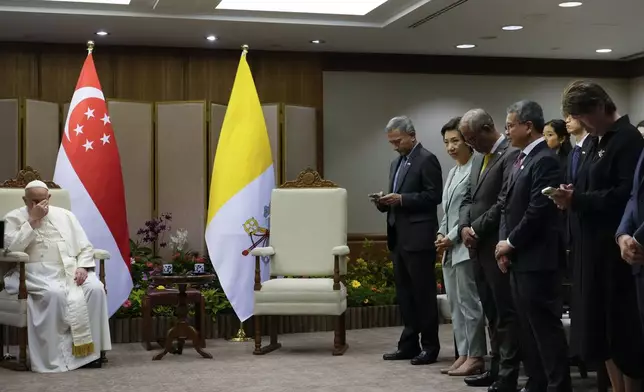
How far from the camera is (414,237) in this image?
21.2 feet

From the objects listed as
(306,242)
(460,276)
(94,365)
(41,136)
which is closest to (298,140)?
(41,136)

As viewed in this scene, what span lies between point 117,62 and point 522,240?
264 inches

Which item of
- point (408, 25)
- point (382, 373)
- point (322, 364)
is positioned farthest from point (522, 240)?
point (408, 25)

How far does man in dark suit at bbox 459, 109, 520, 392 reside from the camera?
4.98 meters

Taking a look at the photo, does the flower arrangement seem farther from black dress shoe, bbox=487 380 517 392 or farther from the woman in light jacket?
black dress shoe, bbox=487 380 517 392

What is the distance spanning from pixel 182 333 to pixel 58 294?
985 mm

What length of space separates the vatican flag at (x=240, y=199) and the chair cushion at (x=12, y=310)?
1.87 metres

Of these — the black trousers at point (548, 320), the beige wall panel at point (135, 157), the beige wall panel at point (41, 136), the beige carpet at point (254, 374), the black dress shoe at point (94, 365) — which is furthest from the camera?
the beige wall panel at point (135, 157)

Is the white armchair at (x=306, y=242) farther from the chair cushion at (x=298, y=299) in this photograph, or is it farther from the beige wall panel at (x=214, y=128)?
the beige wall panel at (x=214, y=128)

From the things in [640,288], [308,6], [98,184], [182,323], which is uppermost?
[308,6]

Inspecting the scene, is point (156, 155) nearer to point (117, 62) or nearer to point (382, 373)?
point (117, 62)

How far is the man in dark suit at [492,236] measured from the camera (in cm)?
498

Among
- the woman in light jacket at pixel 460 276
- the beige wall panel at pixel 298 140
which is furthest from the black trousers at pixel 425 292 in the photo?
the beige wall panel at pixel 298 140

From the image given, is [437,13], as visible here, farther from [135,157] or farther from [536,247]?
[536,247]
